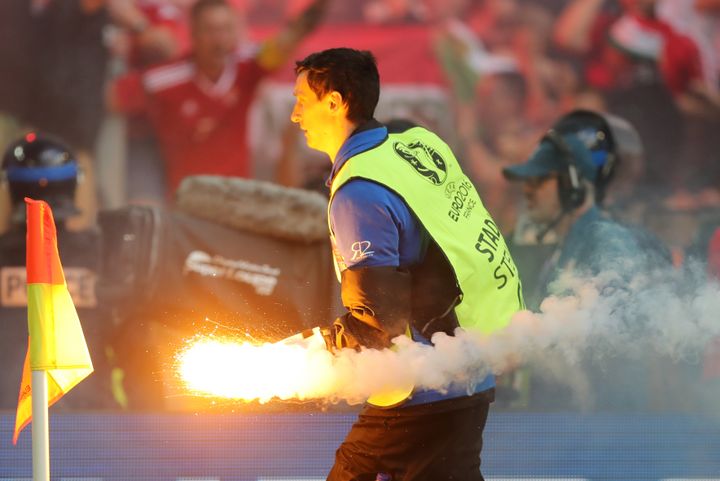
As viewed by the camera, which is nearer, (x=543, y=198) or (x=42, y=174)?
(x=543, y=198)

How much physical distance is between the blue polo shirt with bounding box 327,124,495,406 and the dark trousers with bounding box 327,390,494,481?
0.20 metres

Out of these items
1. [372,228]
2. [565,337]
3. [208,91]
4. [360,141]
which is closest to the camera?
[372,228]

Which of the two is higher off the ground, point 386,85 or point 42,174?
point 386,85

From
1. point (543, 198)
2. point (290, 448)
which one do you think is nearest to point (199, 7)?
point (543, 198)

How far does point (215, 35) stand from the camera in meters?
7.14

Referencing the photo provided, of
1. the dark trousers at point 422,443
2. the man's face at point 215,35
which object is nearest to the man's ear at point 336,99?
the dark trousers at point 422,443

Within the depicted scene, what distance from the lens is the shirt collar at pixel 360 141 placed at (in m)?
2.92

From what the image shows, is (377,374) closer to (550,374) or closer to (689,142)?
(550,374)

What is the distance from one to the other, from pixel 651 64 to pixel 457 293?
16.0 feet

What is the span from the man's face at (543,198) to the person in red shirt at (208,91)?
174 centimetres

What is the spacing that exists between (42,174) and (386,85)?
6.83 feet

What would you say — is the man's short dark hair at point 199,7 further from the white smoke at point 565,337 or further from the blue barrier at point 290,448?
the white smoke at point 565,337

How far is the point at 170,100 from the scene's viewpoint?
285 inches

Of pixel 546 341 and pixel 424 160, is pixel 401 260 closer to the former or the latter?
pixel 424 160
